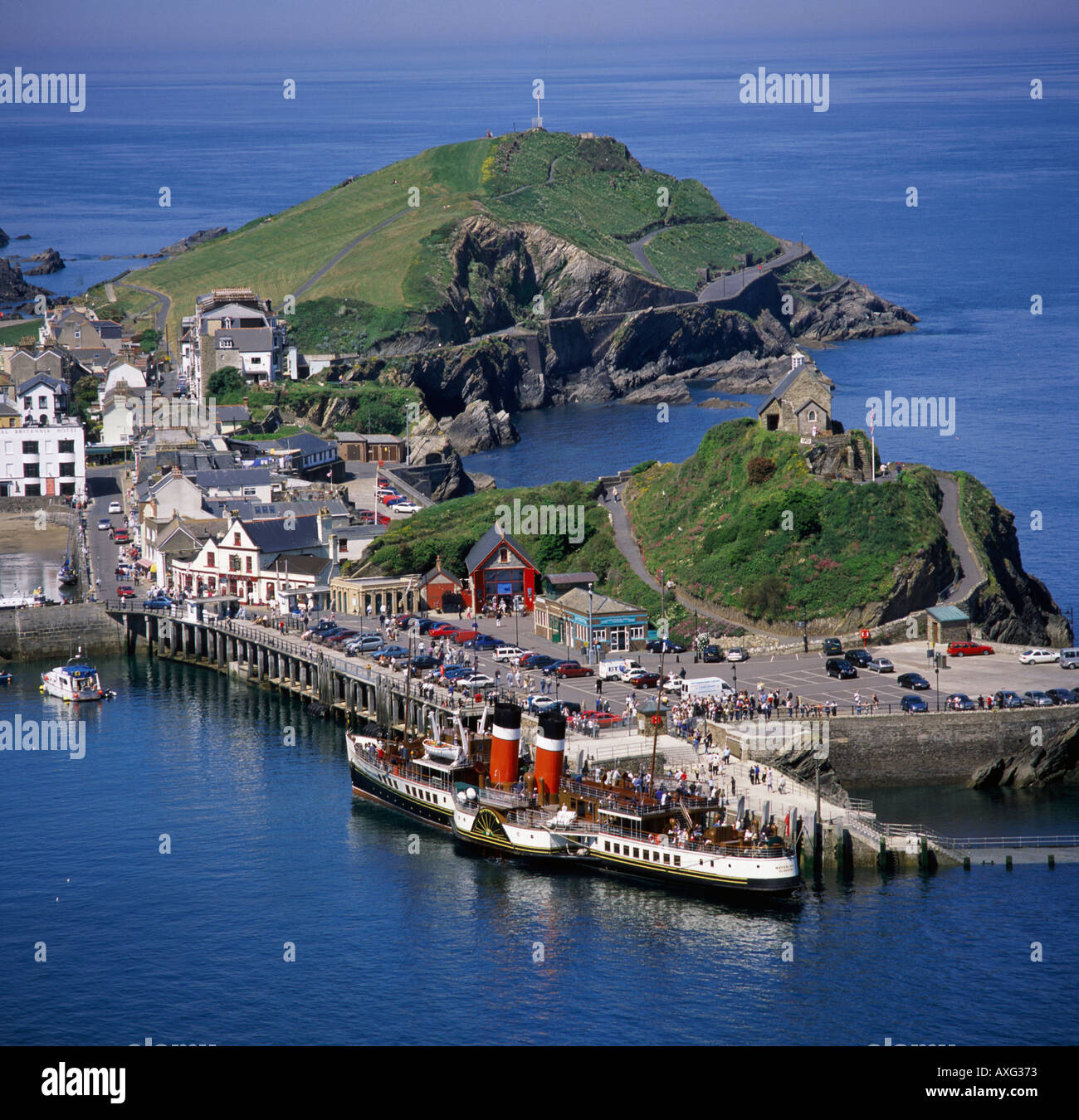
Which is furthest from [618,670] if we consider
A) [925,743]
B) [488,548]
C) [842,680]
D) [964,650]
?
[488,548]

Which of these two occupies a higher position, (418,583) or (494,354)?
(494,354)

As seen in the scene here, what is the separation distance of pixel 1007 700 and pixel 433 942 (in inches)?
1188

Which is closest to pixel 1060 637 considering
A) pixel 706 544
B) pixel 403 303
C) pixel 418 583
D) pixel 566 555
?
pixel 706 544

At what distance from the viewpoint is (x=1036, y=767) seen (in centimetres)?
7581

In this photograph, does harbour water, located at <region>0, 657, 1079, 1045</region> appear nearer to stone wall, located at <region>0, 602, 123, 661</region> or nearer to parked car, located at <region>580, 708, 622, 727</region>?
parked car, located at <region>580, 708, 622, 727</region>

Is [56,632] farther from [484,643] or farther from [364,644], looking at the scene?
[484,643]

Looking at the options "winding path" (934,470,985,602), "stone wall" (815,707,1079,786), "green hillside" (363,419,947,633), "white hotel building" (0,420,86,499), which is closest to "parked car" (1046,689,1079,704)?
"stone wall" (815,707,1079,786)

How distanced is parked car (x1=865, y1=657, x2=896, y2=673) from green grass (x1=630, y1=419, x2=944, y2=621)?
536 centimetres

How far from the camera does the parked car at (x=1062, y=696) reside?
7738 centimetres

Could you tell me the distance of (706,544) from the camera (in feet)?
320

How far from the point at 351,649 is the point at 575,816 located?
26.7m

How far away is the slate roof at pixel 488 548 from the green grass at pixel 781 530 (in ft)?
24.2
